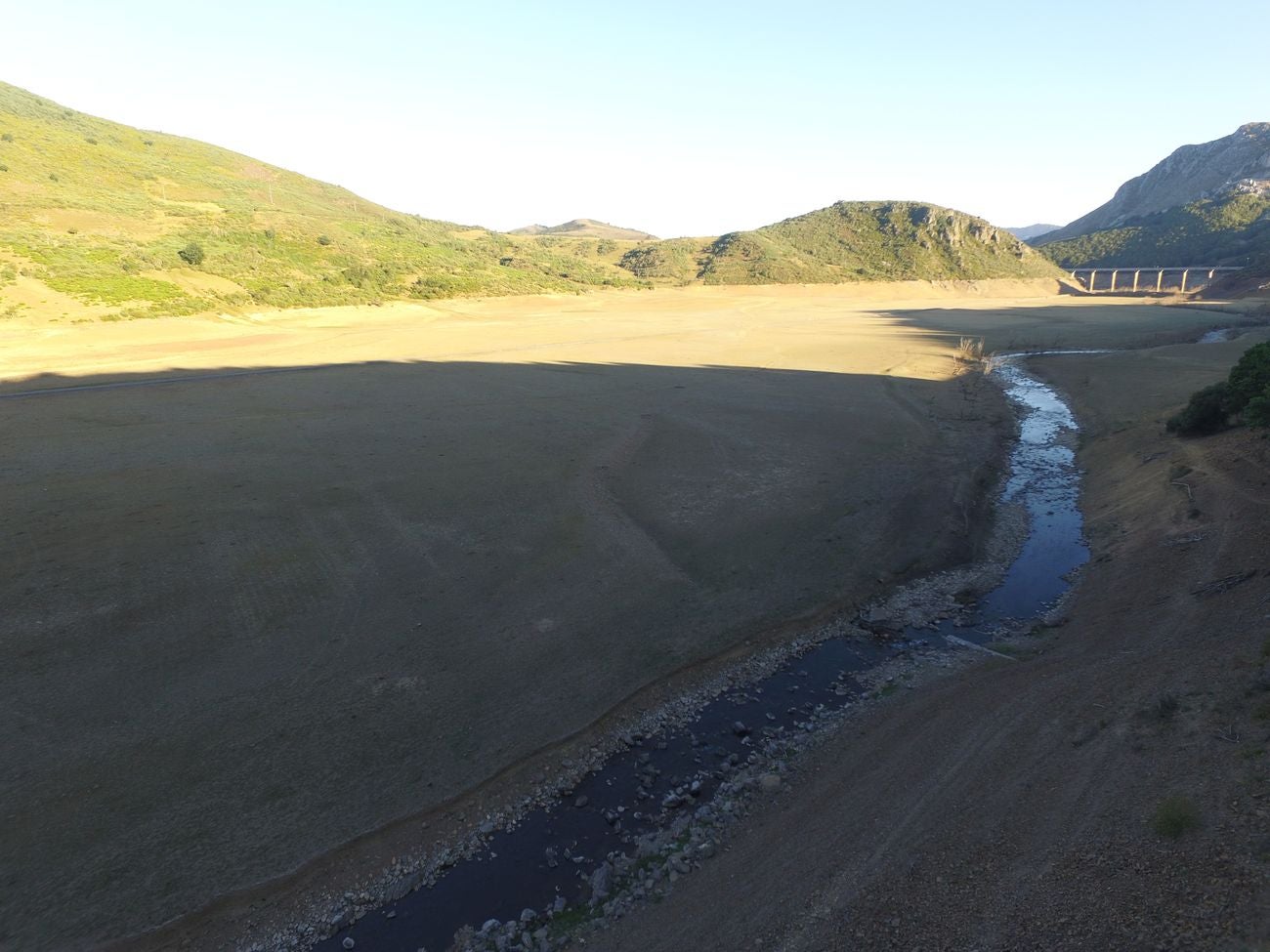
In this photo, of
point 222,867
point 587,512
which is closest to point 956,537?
point 587,512

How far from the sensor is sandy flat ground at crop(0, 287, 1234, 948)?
30.6ft

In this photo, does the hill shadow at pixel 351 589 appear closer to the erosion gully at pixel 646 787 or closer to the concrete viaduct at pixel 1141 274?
the erosion gully at pixel 646 787

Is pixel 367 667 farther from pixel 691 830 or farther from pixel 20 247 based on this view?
pixel 20 247

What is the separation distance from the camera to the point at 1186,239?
136375 millimetres

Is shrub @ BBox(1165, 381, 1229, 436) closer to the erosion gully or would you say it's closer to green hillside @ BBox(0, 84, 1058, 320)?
the erosion gully

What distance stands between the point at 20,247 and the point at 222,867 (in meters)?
57.6

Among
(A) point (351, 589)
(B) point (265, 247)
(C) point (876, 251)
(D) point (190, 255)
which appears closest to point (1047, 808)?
(A) point (351, 589)

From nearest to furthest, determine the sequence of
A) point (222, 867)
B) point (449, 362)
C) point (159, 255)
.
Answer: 1. point (222, 867)
2. point (449, 362)
3. point (159, 255)

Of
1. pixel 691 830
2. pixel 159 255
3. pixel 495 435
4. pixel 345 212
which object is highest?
pixel 345 212

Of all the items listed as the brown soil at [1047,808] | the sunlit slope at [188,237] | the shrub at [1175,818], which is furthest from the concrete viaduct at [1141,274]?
the shrub at [1175,818]

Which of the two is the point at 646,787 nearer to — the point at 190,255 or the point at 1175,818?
the point at 1175,818

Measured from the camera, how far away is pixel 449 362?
1574 inches

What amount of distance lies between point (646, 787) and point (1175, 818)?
21.3ft

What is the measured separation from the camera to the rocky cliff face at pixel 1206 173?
525 ft
